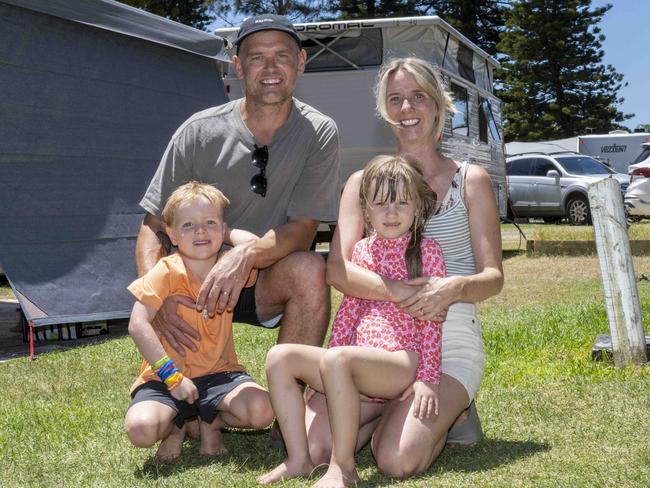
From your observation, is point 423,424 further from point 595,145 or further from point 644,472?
point 595,145

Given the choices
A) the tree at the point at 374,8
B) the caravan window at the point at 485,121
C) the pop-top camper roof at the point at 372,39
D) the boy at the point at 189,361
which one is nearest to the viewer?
the boy at the point at 189,361

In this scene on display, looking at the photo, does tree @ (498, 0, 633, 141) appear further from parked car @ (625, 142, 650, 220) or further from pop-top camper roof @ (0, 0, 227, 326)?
pop-top camper roof @ (0, 0, 227, 326)

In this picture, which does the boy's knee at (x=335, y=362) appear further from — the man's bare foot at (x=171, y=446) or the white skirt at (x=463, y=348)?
the man's bare foot at (x=171, y=446)

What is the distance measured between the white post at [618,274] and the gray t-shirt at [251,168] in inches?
62.5

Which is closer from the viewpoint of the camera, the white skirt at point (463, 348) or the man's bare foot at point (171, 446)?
the white skirt at point (463, 348)

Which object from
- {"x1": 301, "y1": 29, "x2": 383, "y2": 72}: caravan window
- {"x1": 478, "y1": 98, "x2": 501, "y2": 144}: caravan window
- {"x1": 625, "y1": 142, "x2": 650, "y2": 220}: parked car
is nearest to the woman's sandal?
{"x1": 301, "y1": 29, "x2": 383, "y2": 72}: caravan window

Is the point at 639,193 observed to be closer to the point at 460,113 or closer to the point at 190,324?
the point at 460,113

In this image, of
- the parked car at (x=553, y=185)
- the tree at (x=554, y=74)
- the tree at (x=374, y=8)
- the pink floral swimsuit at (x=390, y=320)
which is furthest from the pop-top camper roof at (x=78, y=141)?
the tree at (x=554, y=74)

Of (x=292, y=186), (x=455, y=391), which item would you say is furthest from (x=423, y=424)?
(x=292, y=186)

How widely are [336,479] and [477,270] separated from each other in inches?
38.0

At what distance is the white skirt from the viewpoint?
3379mm

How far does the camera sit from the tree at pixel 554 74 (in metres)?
39.8

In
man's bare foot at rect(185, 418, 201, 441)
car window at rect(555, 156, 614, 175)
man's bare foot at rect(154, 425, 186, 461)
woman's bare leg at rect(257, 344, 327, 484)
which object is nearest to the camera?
woman's bare leg at rect(257, 344, 327, 484)

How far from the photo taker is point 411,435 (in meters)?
3.16
